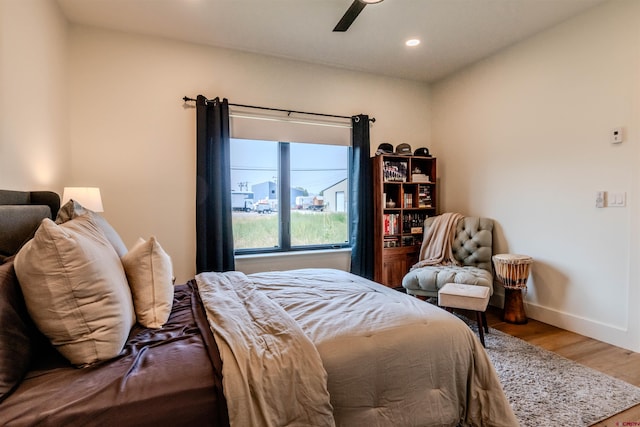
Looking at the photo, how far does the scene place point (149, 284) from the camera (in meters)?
1.56

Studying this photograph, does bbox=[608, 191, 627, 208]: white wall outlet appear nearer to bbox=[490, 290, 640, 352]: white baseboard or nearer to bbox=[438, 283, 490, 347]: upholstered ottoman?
bbox=[490, 290, 640, 352]: white baseboard

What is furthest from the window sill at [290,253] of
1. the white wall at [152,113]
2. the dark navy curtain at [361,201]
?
the dark navy curtain at [361,201]

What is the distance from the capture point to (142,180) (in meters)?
3.31

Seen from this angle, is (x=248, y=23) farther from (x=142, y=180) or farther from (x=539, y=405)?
(x=539, y=405)

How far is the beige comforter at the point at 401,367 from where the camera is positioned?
1.28 meters

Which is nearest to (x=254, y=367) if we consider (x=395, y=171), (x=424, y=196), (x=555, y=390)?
(x=555, y=390)

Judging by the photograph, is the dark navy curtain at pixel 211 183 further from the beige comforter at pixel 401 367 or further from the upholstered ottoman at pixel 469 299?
the upholstered ottoman at pixel 469 299

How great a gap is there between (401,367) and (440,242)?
274 cm

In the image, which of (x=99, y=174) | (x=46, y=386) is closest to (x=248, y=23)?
(x=99, y=174)

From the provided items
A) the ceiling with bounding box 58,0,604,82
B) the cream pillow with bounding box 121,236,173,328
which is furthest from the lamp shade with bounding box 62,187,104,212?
the ceiling with bounding box 58,0,604,82

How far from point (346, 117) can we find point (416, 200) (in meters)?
1.43

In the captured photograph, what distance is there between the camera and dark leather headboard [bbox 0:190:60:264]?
154 cm

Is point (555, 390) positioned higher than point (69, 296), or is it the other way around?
point (69, 296)

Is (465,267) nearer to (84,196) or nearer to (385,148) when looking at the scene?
(385,148)
